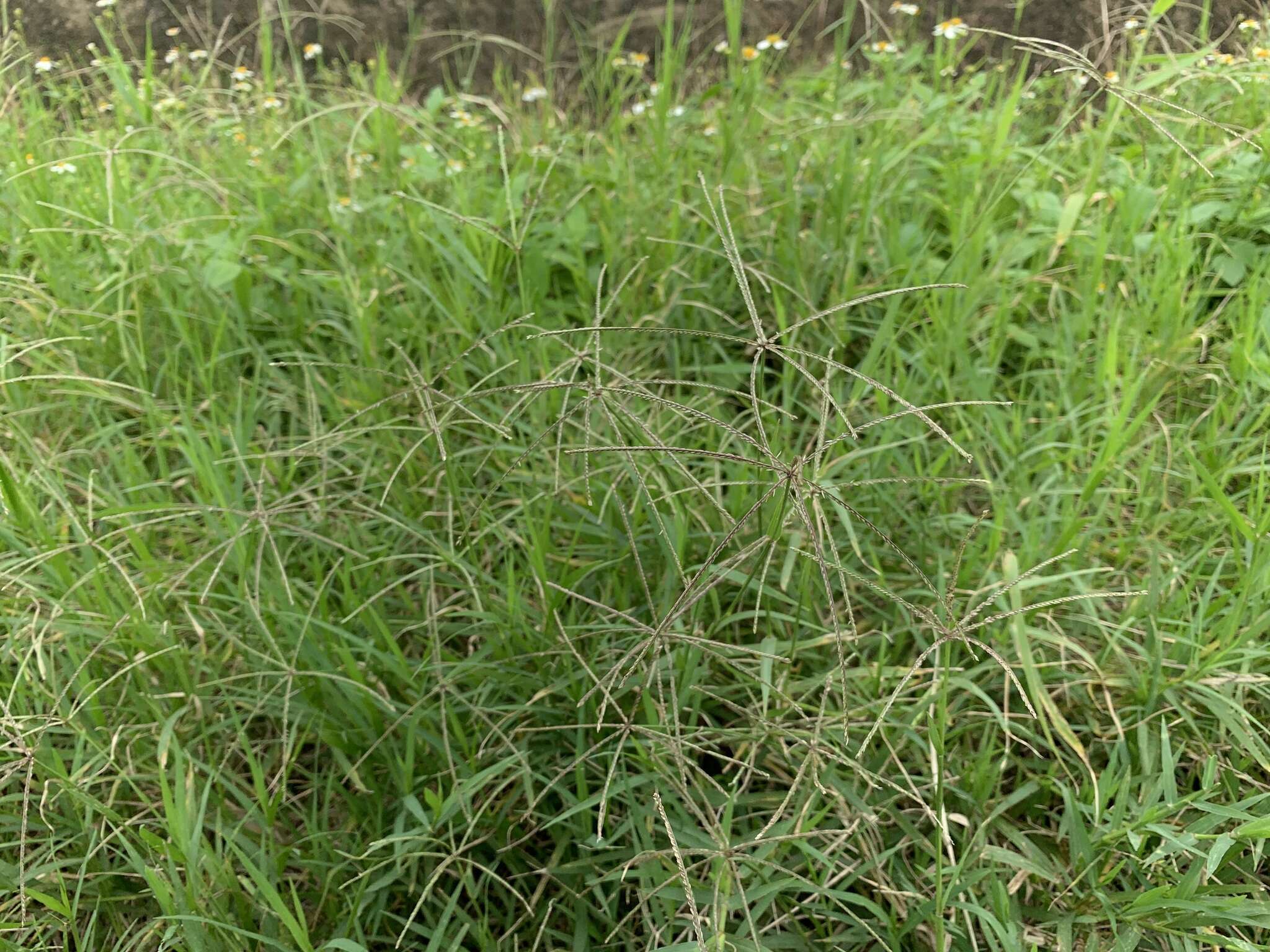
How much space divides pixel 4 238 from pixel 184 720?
1.13 metres

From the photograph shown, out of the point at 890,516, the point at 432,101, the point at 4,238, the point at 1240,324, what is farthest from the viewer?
the point at 432,101

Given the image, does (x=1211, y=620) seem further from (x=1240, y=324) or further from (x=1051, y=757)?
(x=1240, y=324)

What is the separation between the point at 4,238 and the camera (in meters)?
1.71

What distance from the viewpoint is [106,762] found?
1.06 metres

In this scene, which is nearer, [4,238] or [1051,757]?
[1051,757]

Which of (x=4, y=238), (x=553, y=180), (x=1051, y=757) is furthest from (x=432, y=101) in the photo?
(x=1051, y=757)

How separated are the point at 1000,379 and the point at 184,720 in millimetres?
1367

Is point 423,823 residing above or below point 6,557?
below

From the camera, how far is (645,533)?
1.25 m

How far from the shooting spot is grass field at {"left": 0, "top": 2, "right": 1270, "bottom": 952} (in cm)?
99

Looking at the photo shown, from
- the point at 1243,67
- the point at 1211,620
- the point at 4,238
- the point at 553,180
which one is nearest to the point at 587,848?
the point at 1211,620

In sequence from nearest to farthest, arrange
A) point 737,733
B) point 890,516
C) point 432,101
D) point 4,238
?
1. point 737,733
2. point 890,516
3. point 4,238
4. point 432,101

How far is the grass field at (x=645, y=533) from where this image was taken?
991mm

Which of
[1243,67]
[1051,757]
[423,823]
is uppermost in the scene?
[1243,67]
